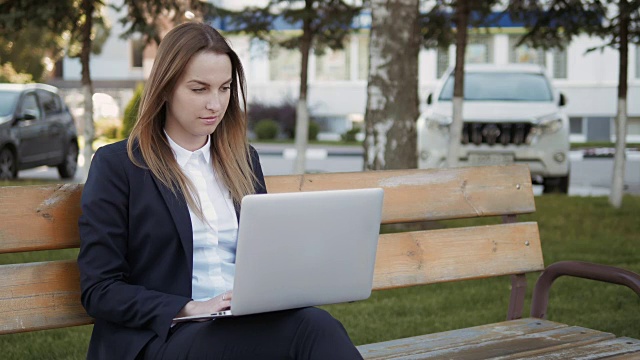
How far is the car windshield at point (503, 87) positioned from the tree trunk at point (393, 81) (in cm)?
461

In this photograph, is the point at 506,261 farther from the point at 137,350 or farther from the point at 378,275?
the point at 137,350

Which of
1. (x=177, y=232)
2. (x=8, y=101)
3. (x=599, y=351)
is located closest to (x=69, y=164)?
(x=8, y=101)

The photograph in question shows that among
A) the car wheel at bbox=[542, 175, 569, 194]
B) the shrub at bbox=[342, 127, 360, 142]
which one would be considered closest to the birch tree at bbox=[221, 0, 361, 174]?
the car wheel at bbox=[542, 175, 569, 194]

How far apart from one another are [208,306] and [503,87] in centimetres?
1168

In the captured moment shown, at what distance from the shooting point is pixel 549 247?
844cm

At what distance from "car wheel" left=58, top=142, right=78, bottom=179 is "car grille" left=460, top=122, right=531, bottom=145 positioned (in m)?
7.50

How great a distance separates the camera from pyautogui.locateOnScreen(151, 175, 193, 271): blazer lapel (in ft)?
10.2

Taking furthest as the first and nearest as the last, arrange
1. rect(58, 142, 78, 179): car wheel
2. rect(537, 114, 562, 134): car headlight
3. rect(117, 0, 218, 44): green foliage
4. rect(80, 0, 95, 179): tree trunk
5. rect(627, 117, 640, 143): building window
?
rect(627, 117, 640, 143): building window
rect(58, 142, 78, 179): car wheel
rect(537, 114, 562, 134): car headlight
rect(80, 0, 95, 179): tree trunk
rect(117, 0, 218, 44): green foliage

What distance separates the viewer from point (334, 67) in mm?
33688

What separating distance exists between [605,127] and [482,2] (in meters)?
20.3

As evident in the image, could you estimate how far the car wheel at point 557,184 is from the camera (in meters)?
13.5

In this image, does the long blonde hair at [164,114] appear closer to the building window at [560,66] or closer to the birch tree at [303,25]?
the birch tree at [303,25]

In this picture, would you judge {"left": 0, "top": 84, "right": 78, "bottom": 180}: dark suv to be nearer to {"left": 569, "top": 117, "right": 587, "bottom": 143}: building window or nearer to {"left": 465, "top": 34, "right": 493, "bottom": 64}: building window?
{"left": 465, "top": 34, "right": 493, "bottom": 64}: building window

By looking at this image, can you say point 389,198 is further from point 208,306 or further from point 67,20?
point 67,20
